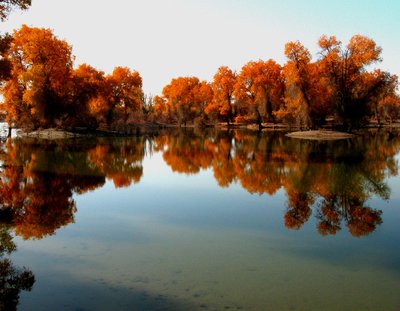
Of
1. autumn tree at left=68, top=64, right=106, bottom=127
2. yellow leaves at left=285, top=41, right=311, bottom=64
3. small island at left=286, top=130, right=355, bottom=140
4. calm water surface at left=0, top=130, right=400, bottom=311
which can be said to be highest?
yellow leaves at left=285, top=41, right=311, bottom=64

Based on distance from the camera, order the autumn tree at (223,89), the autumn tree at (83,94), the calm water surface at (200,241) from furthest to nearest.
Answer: the autumn tree at (223,89), the autumn tree at (83,94), the calm water surface at (200,241)

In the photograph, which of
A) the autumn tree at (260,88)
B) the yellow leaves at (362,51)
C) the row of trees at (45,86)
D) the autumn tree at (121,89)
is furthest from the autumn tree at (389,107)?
the row of trees at (45,86)

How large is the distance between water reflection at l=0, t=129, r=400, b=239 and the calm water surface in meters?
0.10

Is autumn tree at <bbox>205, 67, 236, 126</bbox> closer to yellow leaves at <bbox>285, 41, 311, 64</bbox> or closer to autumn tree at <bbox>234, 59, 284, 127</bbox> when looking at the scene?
autumn tree at <bbox>234, 59, 284, 127</bbox>

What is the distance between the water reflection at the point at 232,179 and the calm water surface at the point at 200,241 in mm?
95

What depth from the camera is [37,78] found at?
45750 mm

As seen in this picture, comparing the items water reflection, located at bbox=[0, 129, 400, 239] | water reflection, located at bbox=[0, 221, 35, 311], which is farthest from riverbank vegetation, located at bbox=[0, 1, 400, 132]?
water reflection, located at bbox=[0, 221, 35, 311]

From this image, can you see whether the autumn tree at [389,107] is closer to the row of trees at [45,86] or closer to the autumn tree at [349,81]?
the autumn tree at [349,81]

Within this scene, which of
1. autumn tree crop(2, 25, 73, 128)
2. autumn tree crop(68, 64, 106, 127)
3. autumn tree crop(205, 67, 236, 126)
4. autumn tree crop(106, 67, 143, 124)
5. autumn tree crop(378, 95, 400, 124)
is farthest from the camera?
autumn tree crop(378, 95, 400, 124)

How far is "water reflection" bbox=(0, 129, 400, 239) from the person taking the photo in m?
12.9

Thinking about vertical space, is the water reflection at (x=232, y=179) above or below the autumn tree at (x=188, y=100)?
below

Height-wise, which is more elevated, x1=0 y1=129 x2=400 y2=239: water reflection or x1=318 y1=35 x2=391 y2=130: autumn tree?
x1=318 y1=35 x2=391 y2=130: autumn tree

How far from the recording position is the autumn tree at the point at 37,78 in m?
46.2

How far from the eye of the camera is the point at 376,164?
25.7 metres
